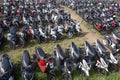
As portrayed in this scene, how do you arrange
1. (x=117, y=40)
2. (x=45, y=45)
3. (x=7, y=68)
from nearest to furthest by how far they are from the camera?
(x=7, y=68) → (x=117, y=40) → (x=45, y=45)

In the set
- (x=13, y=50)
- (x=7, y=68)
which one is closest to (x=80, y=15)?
(x=13, y=50)

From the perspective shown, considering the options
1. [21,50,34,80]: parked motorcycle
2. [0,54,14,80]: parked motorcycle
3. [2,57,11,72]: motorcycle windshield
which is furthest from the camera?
[2,57,11,72]: motorcycle windshield

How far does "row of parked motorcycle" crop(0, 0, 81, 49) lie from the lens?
17.6 m

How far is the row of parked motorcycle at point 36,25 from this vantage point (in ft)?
57.8

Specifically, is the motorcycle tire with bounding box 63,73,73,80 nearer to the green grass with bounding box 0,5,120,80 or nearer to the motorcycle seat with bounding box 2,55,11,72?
the green grass with bounding box 0,5,120,80

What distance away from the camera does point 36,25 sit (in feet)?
67.3

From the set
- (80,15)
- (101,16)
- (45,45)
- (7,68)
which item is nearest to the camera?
(7,68)

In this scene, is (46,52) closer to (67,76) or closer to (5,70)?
(67,76)

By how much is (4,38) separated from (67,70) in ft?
24.6

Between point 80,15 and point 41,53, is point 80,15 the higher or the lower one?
the lower one

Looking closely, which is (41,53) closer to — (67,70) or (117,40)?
(67,70)

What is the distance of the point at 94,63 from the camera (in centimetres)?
1373

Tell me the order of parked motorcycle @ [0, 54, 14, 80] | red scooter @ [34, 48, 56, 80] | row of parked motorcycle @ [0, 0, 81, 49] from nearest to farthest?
parked motorcycle @ [0, 54, 14, 80], red scooter @ [34, 48, 56, 80], row of parked motorcycle @ [0, 0, 81, 49]

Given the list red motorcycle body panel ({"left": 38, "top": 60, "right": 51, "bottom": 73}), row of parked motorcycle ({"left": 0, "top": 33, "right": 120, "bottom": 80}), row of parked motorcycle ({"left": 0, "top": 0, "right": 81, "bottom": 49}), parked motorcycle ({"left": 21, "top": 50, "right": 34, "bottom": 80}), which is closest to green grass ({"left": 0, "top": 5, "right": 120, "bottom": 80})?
row of parked motorcycle ({"left": 0, "top": 33, "right": 120, "bottom": 80})
